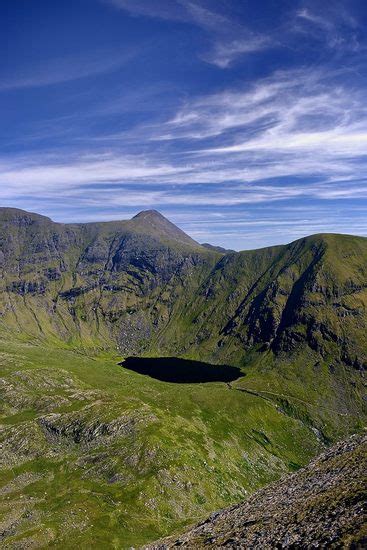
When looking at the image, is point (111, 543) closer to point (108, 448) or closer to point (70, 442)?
point (108, 448)

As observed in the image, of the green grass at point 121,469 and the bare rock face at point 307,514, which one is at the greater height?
the bare rock face at point 307,514

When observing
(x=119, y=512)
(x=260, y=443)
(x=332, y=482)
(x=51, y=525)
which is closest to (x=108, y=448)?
(x=119, y=512)

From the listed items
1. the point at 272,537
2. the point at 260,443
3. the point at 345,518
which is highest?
the point at 345,518

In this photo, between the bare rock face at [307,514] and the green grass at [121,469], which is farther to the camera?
the green grass at [121,469]

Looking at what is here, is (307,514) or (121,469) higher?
(307,514)

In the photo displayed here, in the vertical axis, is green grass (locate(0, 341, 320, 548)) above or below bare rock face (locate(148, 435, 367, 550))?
below

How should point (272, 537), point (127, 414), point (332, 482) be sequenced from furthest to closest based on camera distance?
point (127, 414)
point (332, 482)
point (272, 537)

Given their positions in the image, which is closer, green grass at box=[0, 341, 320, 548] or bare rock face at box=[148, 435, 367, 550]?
bare rock face at box=[148, 435, 367, 550]

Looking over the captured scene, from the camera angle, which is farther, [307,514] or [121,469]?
[121,469]
